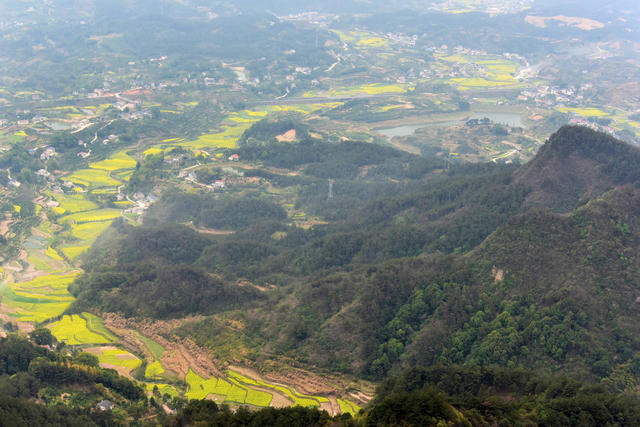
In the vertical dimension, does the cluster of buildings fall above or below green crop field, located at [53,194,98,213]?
above

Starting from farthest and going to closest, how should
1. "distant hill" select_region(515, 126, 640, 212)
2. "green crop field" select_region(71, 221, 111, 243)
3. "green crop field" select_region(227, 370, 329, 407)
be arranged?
"green crop field" select_region(71, 221, 111, 243)
"distant hill" select_region(515, 126, 640, 212)
"green crop field" select_region(227, 370, 329, 407)

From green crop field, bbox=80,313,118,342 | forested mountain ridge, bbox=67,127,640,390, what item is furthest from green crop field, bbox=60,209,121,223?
green crop field, bbox=80,313,118,342

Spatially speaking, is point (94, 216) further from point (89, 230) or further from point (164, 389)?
point (164, 389)

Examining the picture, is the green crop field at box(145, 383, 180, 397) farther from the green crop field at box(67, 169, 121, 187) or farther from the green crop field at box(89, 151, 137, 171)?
the green crop field at box(89, 151, 137, 171)

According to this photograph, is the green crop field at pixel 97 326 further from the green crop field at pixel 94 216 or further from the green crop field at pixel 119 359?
the green crop field at pixel 94 216

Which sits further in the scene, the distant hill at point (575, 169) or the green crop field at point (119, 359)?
the distant hill at point (575, 169)

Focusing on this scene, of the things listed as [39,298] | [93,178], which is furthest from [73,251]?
[93,178]

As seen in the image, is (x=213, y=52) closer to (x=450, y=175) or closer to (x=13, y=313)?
(x=450, y=175)

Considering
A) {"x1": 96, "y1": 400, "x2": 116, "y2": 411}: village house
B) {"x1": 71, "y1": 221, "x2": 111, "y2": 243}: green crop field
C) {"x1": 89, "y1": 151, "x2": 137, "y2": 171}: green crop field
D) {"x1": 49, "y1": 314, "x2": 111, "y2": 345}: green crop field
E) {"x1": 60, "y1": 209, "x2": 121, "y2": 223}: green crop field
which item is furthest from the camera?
{"x1": 89, "y1": 151, "x2": 137, "y2": 171}: green crop field

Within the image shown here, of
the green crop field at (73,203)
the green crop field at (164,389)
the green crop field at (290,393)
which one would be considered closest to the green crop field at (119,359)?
the green crop field at (164,389)

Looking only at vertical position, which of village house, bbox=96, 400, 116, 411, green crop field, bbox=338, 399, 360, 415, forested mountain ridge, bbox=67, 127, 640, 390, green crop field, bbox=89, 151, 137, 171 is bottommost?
green crop field, bbox=89, 151, 137, 171

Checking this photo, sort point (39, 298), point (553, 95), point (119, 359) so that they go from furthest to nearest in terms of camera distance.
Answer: point (553, 95) → point (39, 298) → point (119, 359)
